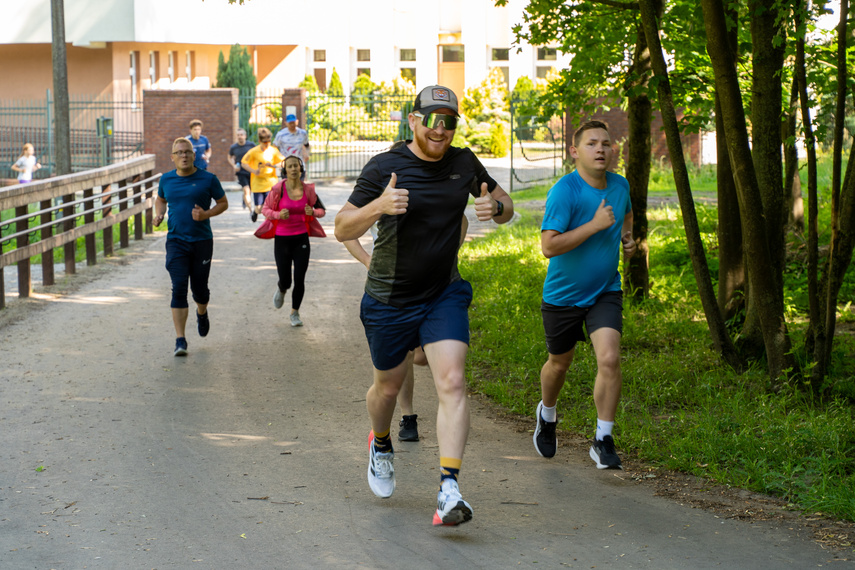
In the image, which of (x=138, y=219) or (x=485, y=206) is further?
(x=138, y=219)

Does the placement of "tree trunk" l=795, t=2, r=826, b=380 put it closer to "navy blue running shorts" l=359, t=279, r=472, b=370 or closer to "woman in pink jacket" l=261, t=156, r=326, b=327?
"navy blue running shorts" l=359, t=279, r=472, b=370

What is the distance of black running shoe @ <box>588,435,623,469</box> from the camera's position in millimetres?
5863

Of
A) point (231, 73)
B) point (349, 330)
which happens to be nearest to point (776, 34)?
point (349, 330)

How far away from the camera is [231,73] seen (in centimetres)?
3375

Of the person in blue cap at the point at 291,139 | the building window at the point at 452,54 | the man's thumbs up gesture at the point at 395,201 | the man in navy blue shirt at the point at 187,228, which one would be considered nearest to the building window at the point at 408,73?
the building window at the point at 452,54

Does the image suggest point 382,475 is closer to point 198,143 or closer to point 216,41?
point 198,143

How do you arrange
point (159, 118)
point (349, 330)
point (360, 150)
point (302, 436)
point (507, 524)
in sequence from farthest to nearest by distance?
point (360, 150) → point (159, 118) → point (349, 330) → point (302, 436) → point (507, 524)

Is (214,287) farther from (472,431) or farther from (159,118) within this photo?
(159,118)

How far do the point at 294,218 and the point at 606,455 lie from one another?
16.7 feet

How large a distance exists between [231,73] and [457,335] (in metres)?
30.3

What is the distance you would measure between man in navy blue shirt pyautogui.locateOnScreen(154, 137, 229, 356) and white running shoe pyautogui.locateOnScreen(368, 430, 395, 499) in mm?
4026

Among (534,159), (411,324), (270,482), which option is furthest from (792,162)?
(534,159)

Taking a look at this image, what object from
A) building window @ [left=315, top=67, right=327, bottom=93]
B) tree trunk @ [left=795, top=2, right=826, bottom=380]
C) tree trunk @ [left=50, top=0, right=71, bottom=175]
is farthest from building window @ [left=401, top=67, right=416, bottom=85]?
tree trunk @ [left=795, top=2, right=826, bottom=380]

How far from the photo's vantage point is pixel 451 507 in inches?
→ 187
